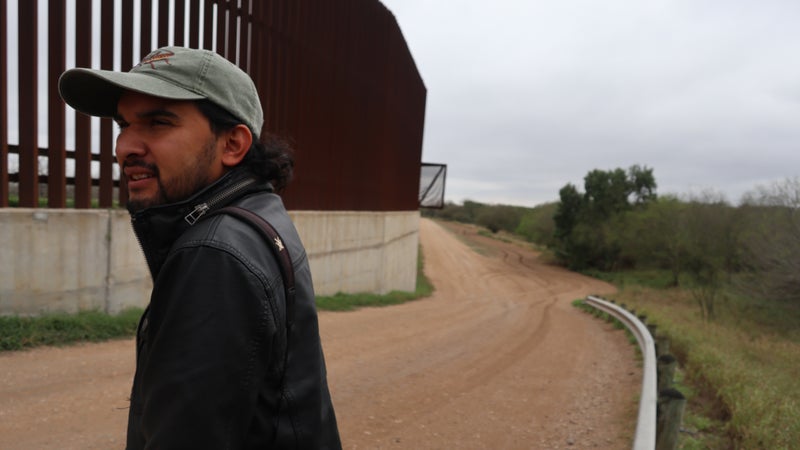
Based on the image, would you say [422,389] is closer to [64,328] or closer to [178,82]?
[64,328]

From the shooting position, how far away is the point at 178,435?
3.83 ft

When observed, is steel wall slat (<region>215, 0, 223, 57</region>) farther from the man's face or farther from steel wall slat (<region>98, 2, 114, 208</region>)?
the man's face

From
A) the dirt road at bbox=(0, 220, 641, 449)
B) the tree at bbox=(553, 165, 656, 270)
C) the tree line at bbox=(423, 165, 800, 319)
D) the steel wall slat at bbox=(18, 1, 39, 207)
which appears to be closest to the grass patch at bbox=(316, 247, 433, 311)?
the dirt road at bbox=(0, 220, 641, 449)

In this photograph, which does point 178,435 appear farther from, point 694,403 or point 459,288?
point 459,288

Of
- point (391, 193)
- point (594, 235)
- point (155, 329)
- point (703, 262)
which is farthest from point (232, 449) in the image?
point (594, 235)

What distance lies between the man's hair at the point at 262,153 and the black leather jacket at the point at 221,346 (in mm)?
182

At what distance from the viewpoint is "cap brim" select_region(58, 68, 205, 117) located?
1.40m

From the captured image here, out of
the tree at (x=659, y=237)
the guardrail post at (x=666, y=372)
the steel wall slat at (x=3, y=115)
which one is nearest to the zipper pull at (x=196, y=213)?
the guardrail post at (x=666, y=372)

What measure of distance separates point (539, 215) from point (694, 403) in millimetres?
53626

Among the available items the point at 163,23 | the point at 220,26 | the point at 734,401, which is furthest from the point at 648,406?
the point at 220,26

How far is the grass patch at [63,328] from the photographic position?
239 inches

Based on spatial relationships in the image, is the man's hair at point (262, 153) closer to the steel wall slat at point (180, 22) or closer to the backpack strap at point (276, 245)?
A: the backpack strap at point (276, 245)

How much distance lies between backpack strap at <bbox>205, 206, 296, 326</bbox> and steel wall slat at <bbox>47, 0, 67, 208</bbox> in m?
6.79

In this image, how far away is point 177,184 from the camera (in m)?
1.49
